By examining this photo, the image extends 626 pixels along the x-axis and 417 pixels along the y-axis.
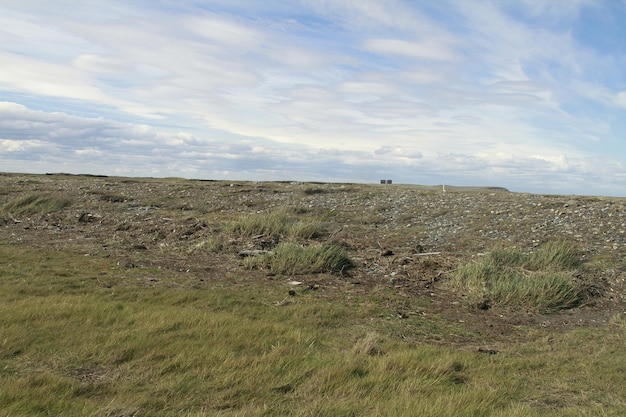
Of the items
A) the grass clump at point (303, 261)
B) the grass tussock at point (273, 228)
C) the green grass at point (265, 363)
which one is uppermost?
the grass tussock at point (273, 228)

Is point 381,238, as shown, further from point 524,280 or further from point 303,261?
point 524,280

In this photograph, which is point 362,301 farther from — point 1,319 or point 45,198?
point 45,198

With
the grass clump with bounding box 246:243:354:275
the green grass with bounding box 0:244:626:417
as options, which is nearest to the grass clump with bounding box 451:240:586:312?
the green grass with bounding box 0:244:626:417

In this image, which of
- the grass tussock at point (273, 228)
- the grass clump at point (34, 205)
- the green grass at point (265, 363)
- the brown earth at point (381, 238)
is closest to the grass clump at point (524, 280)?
the brown earth at point (381, 238)

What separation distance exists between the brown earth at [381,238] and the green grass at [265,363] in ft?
3.46

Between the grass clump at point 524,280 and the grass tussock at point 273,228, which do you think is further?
the grass tussock at point 273,228

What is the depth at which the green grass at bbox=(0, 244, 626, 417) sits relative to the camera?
4.44 meters

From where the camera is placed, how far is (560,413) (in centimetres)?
450

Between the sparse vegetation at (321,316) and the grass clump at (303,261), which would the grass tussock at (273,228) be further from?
the grass clump at (303,261)

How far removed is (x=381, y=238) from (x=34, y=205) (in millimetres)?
13674

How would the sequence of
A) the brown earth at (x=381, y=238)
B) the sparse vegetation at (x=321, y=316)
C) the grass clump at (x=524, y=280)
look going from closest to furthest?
1. the sparse vegetation at (x=321, y=316)
2. the grass clump at (x=524, y=280)
3. the brown earth at (x=381, y=238)

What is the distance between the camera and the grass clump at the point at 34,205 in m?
19.3

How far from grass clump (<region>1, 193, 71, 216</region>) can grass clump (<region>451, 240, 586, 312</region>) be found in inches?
627

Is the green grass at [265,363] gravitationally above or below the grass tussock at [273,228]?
below
